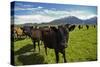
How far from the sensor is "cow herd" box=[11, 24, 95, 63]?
2.49 m

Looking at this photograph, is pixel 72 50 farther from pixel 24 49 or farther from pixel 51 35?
pixel 24 49

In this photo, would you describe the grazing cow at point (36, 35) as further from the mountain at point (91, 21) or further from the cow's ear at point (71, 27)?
the mountain at point (91, 21)

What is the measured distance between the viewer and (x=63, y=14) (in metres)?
2.64

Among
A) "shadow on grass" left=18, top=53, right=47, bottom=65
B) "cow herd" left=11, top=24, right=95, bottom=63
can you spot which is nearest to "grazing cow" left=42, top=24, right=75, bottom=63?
"cow herd" left=11, top=24, right=95, bottom=63

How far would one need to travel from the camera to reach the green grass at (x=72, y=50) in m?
2.44

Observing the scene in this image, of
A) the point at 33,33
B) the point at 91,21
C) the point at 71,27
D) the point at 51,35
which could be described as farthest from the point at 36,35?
the point at 91,21

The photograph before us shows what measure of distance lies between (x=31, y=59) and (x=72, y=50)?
0.55 metres

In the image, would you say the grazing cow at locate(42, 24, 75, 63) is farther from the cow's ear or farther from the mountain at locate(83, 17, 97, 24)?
the mountain at locate(83, 17, 97, 24)

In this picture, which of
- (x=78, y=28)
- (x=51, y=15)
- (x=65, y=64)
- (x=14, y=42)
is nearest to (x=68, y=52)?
(x=65, y=64)

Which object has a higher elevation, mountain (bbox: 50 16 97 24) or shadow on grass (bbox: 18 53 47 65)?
mountain (bbox: 50 16 97 24)

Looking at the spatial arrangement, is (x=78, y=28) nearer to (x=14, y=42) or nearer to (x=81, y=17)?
(x=81, y=17)

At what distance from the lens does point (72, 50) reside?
106 inches

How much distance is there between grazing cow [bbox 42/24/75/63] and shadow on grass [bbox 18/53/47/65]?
16cm
